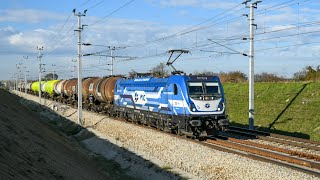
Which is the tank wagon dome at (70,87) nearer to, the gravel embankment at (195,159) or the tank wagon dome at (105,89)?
the tank wagon dome at (105,89)

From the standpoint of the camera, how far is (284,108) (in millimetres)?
28750

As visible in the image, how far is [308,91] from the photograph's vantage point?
29.5m

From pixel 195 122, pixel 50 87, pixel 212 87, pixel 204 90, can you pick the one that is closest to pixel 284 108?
pixel 212 87

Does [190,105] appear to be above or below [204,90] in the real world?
below

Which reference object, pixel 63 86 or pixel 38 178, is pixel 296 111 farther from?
pixel 63 86

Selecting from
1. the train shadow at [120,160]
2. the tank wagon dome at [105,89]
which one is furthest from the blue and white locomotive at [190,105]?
the tank wagon dome at [105,89]

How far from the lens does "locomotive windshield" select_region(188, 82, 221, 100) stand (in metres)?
20.0

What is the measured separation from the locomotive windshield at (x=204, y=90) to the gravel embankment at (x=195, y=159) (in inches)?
96.5

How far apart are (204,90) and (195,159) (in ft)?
20.1

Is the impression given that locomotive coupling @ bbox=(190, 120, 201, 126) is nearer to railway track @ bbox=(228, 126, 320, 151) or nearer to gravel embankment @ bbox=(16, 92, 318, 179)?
gravel embankment @ bbox=(16, 92, 318, 179)

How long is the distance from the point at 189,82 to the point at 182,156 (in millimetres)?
5502

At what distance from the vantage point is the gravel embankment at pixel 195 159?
1235cm

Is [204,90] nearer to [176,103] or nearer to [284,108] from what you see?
[176,103]

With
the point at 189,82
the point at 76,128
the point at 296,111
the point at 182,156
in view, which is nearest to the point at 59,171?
the point at 182,156
